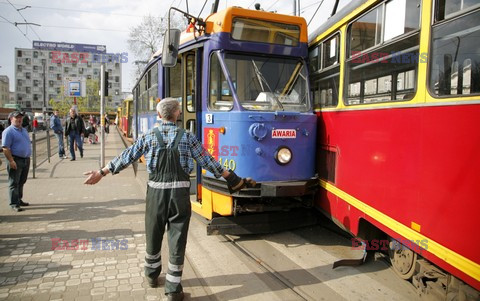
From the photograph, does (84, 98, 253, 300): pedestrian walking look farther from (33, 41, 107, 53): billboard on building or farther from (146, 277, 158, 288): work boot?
(33, 41, 107, 53): billboard on building

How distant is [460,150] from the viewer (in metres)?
2.48

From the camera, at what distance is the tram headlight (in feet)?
15.0

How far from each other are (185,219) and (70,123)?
10852mm

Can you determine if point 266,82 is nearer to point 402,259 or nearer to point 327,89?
point 327,89

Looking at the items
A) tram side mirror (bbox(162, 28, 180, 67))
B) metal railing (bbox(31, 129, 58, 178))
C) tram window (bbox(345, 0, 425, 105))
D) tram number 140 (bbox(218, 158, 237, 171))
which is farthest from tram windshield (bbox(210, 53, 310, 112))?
metal railing (bbox(31, 129, 58, 178))

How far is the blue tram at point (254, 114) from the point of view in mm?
4527

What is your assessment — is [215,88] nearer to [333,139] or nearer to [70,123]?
[333,139]

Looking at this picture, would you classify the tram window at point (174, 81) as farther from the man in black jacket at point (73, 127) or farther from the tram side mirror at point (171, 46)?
the man in black jacket at point (73, 127)

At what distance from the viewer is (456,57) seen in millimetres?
2594

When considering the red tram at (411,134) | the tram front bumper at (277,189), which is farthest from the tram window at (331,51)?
the tram front bumper at (277,189)

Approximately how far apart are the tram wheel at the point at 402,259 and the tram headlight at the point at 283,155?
62.7 inches

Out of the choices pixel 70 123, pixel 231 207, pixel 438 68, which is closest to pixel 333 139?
pixel 231 207

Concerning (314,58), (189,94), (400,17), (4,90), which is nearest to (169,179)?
(400,17)

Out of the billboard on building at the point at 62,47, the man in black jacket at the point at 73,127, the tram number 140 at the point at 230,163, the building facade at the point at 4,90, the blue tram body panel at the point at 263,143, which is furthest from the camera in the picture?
the building facade at the point at 4,90
